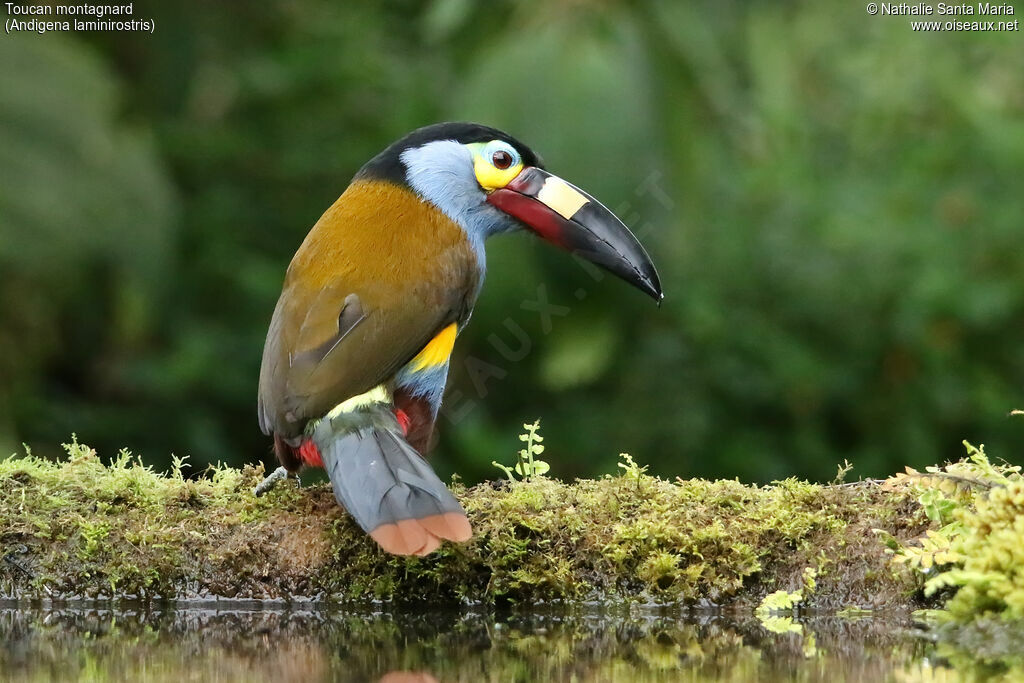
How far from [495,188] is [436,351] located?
716mm

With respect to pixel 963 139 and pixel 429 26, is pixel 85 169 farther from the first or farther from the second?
pixel 963 139

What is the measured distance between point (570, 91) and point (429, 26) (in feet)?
4.95

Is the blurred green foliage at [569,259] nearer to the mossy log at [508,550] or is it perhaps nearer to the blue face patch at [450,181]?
the blue face patch at [450,181]

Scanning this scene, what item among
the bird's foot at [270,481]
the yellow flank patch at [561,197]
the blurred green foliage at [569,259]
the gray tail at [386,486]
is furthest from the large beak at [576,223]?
the blurred green foliage at [569,259]

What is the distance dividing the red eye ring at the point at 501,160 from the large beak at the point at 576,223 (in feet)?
0.17

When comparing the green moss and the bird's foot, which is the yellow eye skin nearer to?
the bird's foot

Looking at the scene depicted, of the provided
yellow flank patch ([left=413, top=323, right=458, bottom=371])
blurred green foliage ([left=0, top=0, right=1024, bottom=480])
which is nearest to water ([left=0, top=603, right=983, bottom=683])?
yellow flank patch ([left=413, top=323, right=458, bottom=371])

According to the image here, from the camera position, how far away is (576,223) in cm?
454

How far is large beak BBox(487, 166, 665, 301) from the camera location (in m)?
A: 4.50

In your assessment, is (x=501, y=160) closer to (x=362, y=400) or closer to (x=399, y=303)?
(x=399, y=303)

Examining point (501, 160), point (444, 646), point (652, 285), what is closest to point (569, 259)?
point (501, 160)

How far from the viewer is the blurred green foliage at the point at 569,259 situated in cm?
685

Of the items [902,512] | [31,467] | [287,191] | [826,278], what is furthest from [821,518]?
[287,191]

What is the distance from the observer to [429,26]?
7.55 metres
